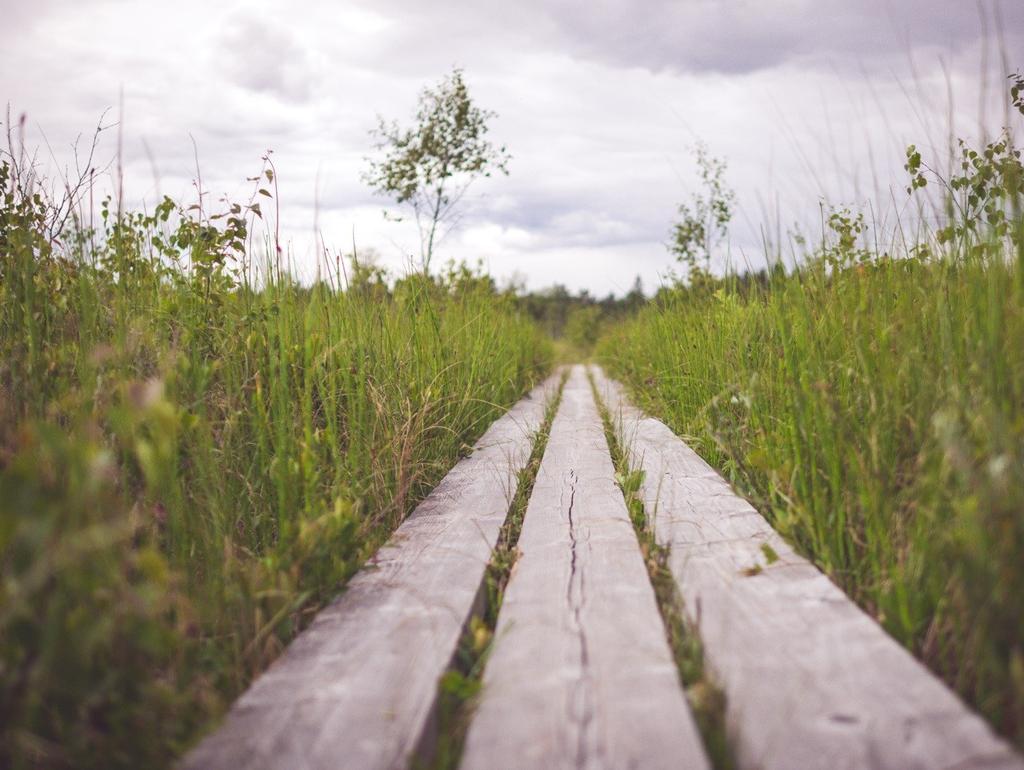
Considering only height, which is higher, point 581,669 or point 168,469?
point 168,469

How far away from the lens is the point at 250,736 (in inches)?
36.8

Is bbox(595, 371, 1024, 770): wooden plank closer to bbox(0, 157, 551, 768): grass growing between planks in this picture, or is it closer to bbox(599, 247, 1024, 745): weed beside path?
bbox(599, 247, 1024, 745): weed beside path

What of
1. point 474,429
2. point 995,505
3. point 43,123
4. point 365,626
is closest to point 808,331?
point 995,505

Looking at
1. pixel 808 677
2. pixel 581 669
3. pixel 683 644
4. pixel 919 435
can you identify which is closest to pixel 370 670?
pixel 581 669

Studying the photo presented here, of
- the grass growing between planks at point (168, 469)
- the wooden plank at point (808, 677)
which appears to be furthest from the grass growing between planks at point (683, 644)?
the grass growing between planks at point (168, 469)

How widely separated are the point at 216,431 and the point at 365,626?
2.88 ft

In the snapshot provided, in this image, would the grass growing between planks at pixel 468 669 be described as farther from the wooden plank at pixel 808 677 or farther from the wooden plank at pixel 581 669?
the wooden plank at pixel 808 677

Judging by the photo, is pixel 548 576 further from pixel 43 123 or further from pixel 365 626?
pixel 43 123

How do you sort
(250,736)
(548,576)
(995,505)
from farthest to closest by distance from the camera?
(548,576)
(995,505)
(250,736)

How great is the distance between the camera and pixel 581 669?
3.53ft

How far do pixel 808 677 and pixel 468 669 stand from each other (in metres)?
0.59

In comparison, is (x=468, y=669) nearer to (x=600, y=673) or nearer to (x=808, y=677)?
(x=600, y=673)

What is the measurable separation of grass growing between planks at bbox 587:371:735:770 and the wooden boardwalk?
0.02m

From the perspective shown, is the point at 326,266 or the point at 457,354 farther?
the point at 457,354
